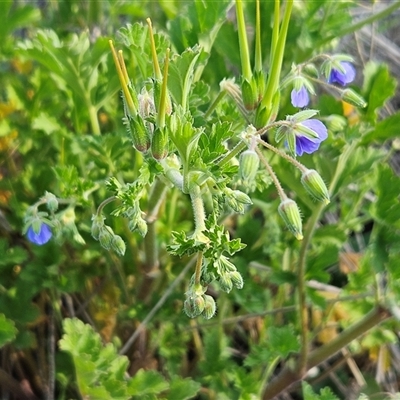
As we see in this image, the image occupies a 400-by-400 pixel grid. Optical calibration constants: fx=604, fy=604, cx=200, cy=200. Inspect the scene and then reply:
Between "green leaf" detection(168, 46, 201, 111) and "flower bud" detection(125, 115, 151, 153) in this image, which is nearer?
"flower bud" detection(125, 115, 151, 153)

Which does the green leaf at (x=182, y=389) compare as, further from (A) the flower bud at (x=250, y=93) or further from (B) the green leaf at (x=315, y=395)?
(A) the flower bud at (x=250, y=93)

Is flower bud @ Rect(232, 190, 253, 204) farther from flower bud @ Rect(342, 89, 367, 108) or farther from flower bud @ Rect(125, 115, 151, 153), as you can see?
flower bud @ Rect(342, 89, 367, 108)

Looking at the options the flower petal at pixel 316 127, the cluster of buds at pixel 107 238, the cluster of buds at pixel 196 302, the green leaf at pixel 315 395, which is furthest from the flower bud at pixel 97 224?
Answer: the green leaf at pixel 315 395

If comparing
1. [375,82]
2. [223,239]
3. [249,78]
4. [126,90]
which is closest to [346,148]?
[375,82]

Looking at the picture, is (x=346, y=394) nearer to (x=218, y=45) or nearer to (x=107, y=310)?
(x=107, y=310)

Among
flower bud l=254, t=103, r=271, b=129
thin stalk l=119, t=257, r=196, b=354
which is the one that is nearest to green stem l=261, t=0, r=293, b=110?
flower bud l=254, t=103, r=271, b=129

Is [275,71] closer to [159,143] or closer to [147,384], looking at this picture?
[159,143]

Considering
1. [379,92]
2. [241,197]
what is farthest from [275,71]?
[379,92]
